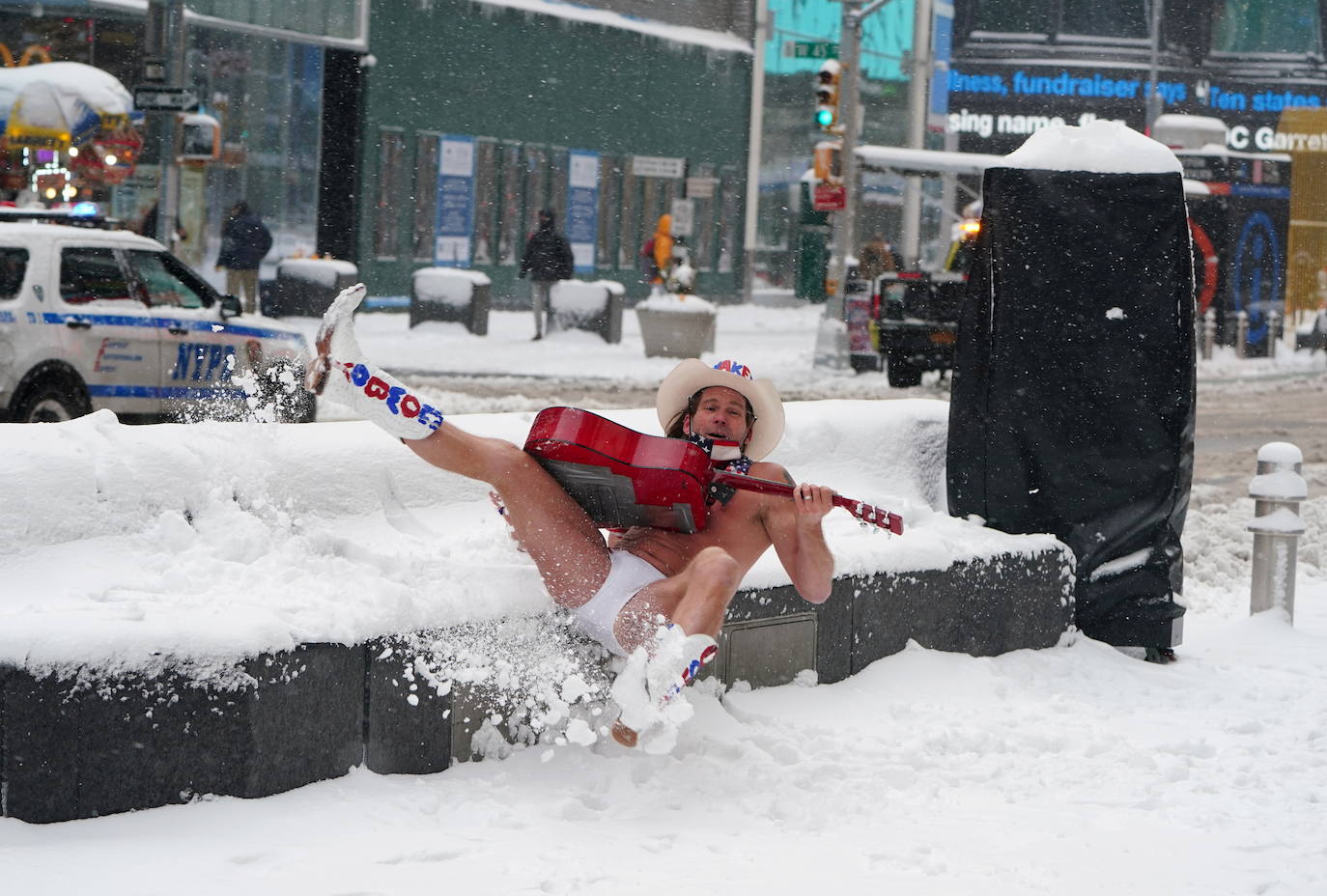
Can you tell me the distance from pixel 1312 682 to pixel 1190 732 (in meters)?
1.19

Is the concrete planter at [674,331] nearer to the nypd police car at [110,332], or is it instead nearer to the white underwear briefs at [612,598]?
the nypd police car at [110,332]

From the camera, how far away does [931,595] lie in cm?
670

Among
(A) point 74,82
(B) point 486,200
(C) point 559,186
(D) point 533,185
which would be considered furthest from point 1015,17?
(A) point 74,82

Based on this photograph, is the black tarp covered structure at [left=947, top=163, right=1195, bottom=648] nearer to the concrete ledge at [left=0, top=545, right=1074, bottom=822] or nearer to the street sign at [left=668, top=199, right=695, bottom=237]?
the concrete ledge at [left=0, top=545, right=1074, bottom=822]

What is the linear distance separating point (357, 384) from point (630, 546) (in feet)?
3.10

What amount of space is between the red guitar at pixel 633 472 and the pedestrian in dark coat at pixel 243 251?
707 inches

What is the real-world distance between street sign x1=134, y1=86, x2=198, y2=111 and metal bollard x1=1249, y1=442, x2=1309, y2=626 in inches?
481

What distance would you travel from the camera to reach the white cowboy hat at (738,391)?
564 cm

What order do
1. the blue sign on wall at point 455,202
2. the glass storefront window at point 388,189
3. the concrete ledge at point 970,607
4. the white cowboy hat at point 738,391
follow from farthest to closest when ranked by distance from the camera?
the blue sign on wall at point 455,202
the glass storefront window at point 388,189
the concrete ledge at point 970,607
the white cowboy hat at point 738,391

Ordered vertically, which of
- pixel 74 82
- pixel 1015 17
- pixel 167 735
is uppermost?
pixel 1015 17

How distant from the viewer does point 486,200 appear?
3189cm

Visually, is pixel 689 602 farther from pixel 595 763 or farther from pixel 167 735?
pixel 167 735

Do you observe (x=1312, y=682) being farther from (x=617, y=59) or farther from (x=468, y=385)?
(x=617, y=59)

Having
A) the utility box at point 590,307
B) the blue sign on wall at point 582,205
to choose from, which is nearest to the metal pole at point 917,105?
the blue sign on wall at point 582,205
